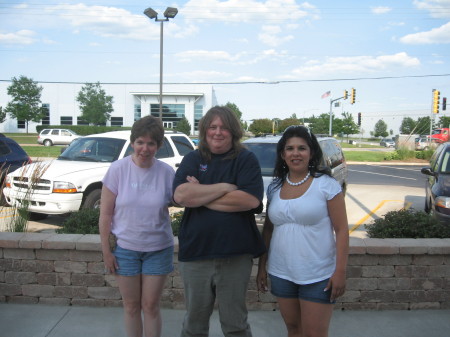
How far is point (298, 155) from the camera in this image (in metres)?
2.55

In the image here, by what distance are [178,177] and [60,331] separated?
6.59 feet

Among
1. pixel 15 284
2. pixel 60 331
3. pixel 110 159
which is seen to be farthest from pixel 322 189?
pixel 110 159

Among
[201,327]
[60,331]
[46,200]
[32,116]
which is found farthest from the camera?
[32,116]

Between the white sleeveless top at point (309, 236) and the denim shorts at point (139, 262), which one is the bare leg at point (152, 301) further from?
the white sleeveless top at point (309, 236)

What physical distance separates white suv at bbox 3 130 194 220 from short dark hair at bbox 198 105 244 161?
437 cm

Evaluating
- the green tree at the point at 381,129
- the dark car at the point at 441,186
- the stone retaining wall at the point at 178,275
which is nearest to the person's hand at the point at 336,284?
the stone retaining wall at the point at 178,275

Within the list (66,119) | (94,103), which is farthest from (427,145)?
(66,119)

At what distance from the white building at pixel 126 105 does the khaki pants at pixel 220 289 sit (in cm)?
6116

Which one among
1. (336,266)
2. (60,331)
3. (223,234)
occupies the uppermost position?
(223,234)

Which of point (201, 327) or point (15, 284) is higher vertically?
point (201, 327)

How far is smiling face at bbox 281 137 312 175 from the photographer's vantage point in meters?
2.55

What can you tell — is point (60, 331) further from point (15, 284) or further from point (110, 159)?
point (110, 159)

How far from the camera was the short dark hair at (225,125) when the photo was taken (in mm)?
2525

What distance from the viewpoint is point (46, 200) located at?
269 inches
